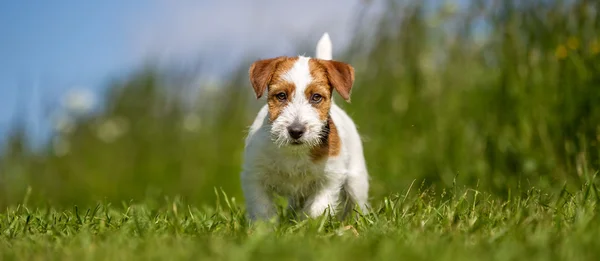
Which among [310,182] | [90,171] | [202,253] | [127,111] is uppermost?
[202,253]

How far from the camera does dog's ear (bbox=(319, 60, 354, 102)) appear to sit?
431 cm

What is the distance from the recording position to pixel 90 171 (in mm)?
9336

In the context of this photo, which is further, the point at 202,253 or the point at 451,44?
the point at 451,44

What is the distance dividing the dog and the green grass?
0.41 m

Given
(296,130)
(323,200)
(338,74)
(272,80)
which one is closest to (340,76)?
(338,74)

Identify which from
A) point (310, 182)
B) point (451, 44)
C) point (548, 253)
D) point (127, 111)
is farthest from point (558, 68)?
point (127, 111)

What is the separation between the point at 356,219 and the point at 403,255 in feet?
4.21

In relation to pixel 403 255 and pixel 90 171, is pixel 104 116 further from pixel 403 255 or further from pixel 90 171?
pixel 403 255

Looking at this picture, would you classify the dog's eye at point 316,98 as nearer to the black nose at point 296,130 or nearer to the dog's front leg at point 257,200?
the black nose at point 296,130

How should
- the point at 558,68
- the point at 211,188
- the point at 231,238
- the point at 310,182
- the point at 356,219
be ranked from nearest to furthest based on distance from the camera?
the point at 231,238
the point at 356,219
the point at 310,182
the point at 558,68
the point at 211,188

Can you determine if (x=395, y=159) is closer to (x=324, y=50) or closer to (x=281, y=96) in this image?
(x=324, y=50)

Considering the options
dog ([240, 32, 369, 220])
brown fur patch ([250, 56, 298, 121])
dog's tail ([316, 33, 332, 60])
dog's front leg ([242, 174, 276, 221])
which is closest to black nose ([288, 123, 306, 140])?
dog ([240, 32, 369, 220])

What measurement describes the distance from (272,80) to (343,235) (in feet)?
4.30

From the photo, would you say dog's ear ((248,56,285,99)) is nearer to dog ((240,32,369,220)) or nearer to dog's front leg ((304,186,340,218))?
dog ((240,32,369,220))
